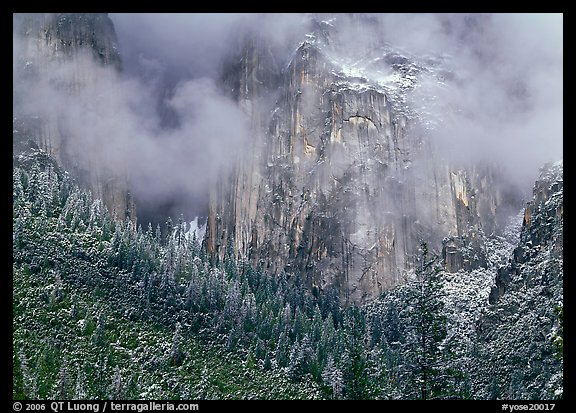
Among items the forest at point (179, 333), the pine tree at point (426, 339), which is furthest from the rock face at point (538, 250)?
the pine tree at point (426, 339)

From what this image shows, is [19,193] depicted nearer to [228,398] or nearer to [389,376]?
[228,398]

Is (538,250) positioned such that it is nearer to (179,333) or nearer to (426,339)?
(179,333)

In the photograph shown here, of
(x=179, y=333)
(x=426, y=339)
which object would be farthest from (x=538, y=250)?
(x=426, y=339)

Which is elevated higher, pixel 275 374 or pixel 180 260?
pixel 180 260

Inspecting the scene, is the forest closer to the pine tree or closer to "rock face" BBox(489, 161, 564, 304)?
"rock face" BBox(489, 161, 564, 304)

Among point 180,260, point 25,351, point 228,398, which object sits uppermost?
point 180,260

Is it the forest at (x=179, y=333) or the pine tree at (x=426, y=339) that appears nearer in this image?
the pine tree at (x=426, y=339)

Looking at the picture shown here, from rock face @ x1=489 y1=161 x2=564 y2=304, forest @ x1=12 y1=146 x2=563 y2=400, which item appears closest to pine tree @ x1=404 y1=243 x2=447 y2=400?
forest @ x1=12 y1=146 x2=563 y2=400

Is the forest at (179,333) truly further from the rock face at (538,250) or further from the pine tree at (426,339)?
the pine tree at (426,339)
